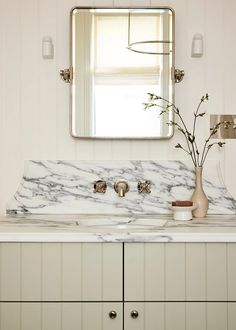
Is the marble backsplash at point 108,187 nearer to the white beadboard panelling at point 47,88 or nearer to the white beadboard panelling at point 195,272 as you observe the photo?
the white beadboard panelling at point 47,88

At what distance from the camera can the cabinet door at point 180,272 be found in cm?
178

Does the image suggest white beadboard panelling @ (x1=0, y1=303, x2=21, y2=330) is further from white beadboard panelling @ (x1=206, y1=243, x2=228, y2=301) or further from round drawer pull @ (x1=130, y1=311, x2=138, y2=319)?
white beadboard panelling @ (x1=206, y1=243, x2=228, y2=301)

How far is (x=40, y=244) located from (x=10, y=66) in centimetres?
105

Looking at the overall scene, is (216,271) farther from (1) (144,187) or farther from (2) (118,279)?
(1) (144,187)

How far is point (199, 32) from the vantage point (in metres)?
2.43

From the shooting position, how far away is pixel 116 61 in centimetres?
239

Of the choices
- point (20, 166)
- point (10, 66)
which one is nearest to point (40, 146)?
point (20, 166)

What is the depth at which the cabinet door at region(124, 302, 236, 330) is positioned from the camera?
5.82 feet

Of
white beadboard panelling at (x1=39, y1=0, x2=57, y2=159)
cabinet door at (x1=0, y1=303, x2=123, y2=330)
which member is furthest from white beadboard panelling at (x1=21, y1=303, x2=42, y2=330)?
white beadboard panelling at (x1=39, y1=0, x2=57, y2=159)

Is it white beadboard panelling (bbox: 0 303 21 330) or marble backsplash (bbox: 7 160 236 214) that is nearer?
white beadboard panelling (bbox: 0 303 21 330)

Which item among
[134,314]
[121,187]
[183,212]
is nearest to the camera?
[134,314]

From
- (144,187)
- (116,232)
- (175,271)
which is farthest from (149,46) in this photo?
(175,271)

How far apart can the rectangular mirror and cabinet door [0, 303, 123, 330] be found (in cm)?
91

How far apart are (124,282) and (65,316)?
0.84 feet
